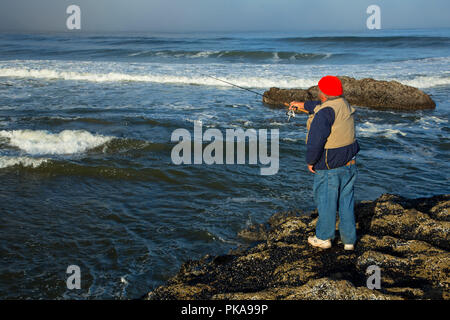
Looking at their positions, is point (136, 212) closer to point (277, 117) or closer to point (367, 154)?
point (367, 154)

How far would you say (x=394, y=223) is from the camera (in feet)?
14.7

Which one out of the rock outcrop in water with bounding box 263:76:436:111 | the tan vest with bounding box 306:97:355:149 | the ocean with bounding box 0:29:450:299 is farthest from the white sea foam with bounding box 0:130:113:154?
the rock outcrop in water with bounding box 263:76:436:111

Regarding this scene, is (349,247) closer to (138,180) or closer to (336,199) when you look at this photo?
(336,199)

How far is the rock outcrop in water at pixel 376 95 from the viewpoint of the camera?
40.7 ft

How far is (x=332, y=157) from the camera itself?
12.3ft

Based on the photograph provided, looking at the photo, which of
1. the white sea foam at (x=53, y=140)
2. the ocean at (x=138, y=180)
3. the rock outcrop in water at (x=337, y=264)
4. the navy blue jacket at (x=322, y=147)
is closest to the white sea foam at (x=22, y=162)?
the ocean at (x=138, y=180)

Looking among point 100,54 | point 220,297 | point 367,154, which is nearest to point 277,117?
point 367,154

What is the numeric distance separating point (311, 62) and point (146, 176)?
24384mm

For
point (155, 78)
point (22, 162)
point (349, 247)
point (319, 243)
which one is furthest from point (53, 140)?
point (155, 78)

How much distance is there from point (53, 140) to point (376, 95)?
→ 32.5 ft

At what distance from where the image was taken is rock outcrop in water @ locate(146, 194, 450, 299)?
10.4 feet

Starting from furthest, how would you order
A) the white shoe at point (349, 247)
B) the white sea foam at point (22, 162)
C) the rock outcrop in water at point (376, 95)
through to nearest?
1. the rock outcrop in water at point (376, 95)
2. the white sea foam at point (22, 162)
3. the white shoe at point (349, 247)

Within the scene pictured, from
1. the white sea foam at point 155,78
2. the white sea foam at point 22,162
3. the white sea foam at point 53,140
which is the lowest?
the white sea foam at point 22,162

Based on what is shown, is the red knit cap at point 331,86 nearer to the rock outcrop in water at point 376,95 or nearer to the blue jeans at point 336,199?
the blue jeans at point 336,199
